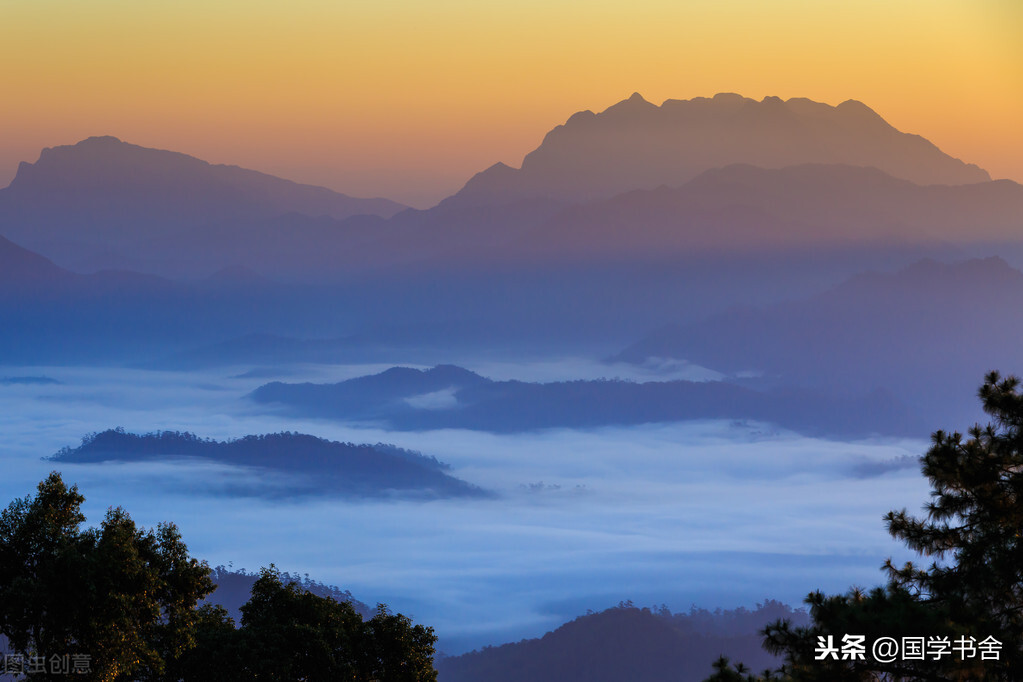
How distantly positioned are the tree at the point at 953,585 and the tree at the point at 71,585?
36.8 ft

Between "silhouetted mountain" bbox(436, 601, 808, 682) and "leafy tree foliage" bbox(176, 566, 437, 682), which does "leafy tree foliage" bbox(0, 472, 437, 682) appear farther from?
"silhouetted mountain" bbox(436, 601, 808, 682)

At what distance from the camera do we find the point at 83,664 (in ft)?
65.7

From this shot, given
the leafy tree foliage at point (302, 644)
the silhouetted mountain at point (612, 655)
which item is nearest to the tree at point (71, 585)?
the leafy tree foliage at point (302, 644)

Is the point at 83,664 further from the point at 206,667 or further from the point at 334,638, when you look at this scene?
the point at 334,638

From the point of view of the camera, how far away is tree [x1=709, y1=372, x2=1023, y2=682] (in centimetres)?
1639

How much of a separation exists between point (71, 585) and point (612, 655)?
173 m

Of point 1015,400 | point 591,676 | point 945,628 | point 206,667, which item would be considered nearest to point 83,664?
point 206,667

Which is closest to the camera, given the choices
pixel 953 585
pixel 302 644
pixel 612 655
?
pixel 953 585

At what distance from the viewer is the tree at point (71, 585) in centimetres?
1967

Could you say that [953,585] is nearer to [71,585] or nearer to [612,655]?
[71,585]

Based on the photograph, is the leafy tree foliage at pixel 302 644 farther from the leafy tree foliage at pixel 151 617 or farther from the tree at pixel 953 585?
the tree at pixel 953 585

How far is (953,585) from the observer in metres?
18.7

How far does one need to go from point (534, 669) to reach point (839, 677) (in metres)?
172

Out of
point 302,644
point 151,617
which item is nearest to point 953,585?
point 151,617
